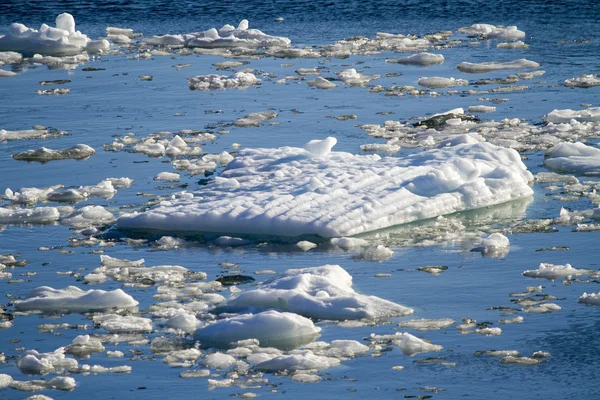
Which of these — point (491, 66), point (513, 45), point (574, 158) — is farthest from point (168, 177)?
point (513, 45)

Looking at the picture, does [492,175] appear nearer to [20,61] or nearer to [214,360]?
[214,360]

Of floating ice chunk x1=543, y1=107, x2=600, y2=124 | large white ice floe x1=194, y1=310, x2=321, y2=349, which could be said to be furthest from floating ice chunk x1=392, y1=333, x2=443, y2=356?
floating ice chunk x1=543, y1=107, x2=600, y2=124

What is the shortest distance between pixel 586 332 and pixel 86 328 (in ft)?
8.34

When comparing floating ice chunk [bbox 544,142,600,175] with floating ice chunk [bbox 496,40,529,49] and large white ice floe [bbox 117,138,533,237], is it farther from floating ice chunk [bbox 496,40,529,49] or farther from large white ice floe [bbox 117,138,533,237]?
floating ice chunk [bbox 496,40,529,49]

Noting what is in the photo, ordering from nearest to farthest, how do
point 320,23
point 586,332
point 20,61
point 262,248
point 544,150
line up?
point 586,332
point 262,248
point 544,150
point 20,61
point 320,23

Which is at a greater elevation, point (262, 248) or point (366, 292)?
point (262, 248)

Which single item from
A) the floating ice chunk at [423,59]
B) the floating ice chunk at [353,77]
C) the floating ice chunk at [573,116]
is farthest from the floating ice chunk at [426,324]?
the floating ice chunk at [423,59]

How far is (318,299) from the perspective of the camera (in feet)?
20.5

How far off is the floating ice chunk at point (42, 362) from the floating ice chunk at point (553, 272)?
2749 mm

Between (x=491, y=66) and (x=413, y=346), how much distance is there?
905cm

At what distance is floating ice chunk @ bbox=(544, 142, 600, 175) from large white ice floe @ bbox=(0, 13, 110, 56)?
8426 millimetres

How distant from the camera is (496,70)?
555 inches

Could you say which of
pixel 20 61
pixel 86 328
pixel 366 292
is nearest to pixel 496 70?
pixel 20 61

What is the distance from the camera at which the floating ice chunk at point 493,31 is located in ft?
53.7
